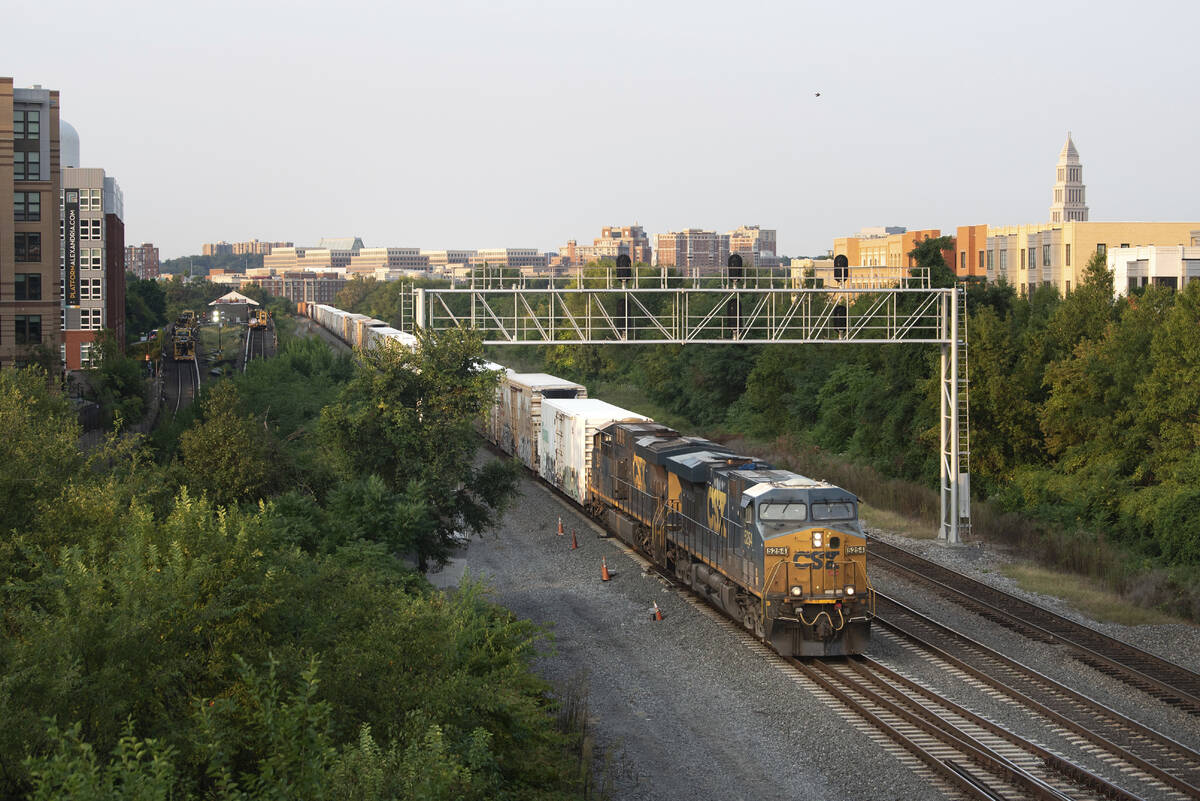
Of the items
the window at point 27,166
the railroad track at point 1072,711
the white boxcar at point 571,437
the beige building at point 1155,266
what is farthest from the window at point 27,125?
the beige building at point 1155,266

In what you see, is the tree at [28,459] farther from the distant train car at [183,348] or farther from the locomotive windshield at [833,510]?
the distant train car at [183,348]

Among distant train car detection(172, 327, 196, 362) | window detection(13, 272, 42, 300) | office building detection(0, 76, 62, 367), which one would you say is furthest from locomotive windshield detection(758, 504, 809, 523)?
distant train car detection(172, 327, 196, 362)

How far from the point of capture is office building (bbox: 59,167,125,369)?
74.5 metres

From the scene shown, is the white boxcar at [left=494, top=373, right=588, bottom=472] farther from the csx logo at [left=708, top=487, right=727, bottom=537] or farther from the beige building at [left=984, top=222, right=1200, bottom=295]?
the beige building at [left=984, top=222, right=1200, bottom=295]

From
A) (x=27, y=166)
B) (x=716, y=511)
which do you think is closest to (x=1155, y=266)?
(x=716, y=511)

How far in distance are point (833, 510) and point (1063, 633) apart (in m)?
6.30

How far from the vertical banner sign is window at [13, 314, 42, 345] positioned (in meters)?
29.6

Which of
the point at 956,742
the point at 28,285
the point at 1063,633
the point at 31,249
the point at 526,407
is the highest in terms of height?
the point at 31,249

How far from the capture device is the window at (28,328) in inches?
1796

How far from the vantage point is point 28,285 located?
152 feet

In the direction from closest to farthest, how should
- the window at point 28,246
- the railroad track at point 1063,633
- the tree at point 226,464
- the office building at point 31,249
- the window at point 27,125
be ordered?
the railroad track at point 1063,633, the tree at point 226,464, the office building at point 31,249, the window at point 28,246, the window at point 27,125

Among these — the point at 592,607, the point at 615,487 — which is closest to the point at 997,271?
the point at 615,487

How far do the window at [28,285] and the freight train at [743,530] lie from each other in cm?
2642

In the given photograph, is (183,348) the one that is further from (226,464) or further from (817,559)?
(817,559)
